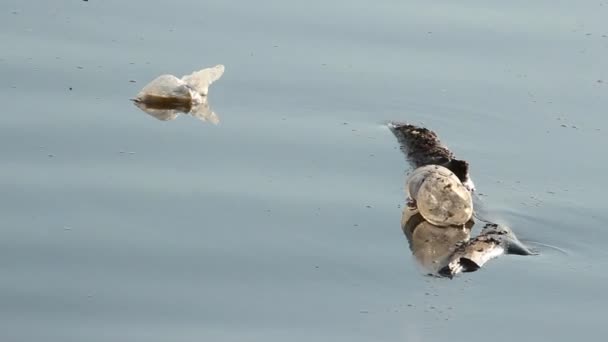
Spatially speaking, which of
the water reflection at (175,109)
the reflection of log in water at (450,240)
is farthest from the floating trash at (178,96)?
the reflection of log in water at (450,240)

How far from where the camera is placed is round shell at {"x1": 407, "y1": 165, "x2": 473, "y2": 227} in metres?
4.55

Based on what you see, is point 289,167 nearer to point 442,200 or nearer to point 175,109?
point 442,200

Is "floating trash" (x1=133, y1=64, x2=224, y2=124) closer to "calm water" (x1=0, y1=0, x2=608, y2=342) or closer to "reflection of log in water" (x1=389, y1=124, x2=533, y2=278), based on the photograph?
"calm water" (x1=0, y1=0, x2=608, y2=342)

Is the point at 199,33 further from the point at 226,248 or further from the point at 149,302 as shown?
the point at 149,302

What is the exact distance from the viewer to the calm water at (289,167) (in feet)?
12.9

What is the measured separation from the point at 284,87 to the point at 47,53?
88 cm

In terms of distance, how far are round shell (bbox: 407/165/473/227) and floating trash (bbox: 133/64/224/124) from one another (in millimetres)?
934

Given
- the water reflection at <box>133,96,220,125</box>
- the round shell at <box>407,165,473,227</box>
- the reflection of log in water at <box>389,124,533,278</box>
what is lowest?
the reflection of log in water at <box>389,124,533,278</box>

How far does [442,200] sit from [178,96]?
1.20 metres

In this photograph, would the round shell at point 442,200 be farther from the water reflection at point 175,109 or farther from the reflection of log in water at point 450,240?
the water reflection at point 175,109

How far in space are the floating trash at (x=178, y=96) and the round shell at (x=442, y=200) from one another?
36.8 inches

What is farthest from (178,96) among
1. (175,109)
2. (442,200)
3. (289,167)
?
(442,200)

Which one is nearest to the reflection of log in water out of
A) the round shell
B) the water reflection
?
the round shell

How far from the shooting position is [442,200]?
4.55 m
